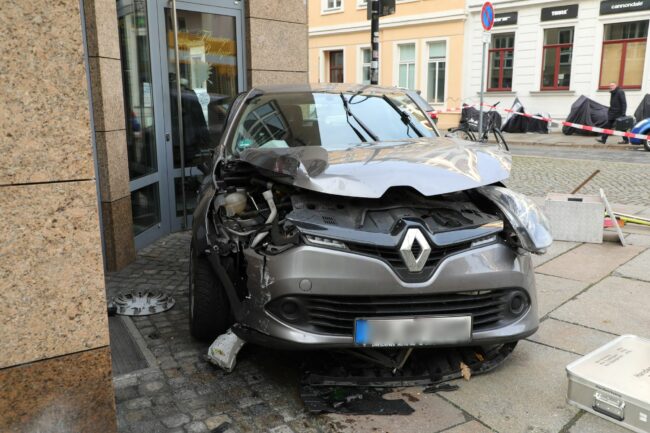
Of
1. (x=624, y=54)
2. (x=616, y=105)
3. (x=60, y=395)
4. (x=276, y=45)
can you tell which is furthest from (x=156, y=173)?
(x=624, y=54)

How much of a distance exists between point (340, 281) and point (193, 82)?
5.31 m

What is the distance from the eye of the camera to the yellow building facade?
2619cm

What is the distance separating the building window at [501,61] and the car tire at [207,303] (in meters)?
23.1

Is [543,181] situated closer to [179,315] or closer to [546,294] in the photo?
[546,294]

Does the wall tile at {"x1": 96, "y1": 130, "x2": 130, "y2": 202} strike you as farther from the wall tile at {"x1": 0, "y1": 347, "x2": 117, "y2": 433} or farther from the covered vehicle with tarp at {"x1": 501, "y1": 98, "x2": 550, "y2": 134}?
the covered vehicle with tarp at {"x1": 501, "y1": 98, "x2": 550, "y2": 134}

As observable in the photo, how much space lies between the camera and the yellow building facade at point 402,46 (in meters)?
26.2

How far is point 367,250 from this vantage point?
124 inches

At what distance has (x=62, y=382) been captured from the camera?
2549 millimetres

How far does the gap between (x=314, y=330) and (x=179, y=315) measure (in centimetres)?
184

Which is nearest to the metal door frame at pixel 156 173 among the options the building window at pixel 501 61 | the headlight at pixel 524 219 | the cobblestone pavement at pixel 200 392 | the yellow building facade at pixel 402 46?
the cobblestone pavement at pixel 200 392

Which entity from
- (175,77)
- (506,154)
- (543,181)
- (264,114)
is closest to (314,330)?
(506,154)

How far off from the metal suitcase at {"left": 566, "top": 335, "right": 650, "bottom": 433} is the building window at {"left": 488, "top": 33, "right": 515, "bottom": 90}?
75.5 ft

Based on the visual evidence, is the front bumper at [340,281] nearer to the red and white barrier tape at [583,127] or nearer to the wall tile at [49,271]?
the wall tile at [49,271]

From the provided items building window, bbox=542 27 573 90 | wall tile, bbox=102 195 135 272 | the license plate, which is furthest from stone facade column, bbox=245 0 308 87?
building window, bbox=542 27 573 90
